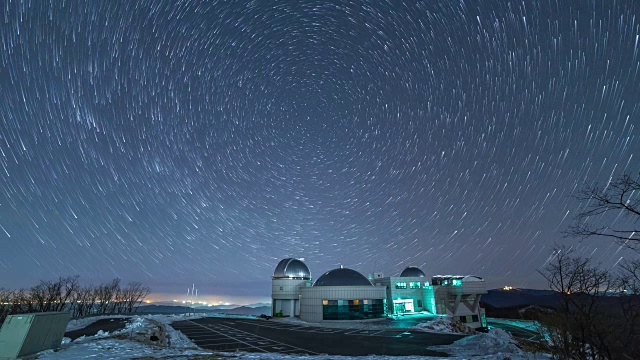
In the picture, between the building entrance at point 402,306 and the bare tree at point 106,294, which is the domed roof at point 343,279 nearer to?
the building entrance at point 402,306

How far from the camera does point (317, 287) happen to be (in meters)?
58.2

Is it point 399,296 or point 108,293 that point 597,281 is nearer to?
point 399,296

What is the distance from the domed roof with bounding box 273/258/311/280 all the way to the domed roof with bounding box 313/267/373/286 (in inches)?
352

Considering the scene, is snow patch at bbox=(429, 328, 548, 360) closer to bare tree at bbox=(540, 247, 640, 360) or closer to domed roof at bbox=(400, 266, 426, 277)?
bare tree at bbox=(540, 247, 640, 360)

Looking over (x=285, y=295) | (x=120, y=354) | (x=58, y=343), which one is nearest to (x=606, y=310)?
(x=120, y=354)

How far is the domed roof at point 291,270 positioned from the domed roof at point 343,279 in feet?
29.4

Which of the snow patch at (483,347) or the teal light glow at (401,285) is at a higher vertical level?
the teal light glow at (401,285)

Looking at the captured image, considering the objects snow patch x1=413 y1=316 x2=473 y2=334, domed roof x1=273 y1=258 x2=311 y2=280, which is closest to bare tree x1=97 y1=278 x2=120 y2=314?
domed roof x1=273 y1=258 x2=311 y2=280

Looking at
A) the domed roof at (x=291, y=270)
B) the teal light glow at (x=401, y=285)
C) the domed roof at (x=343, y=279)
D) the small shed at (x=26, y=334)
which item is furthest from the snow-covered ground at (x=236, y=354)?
the domed roof at (x=291, y=270)

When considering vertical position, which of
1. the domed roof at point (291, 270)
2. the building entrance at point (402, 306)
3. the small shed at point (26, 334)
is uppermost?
the domed roof at point (291, 270)

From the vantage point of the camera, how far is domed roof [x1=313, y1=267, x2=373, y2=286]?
60312 mm

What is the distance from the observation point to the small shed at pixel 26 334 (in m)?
14.8

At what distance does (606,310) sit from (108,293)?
4177 inches

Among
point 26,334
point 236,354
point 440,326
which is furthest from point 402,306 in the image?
point 26,334
